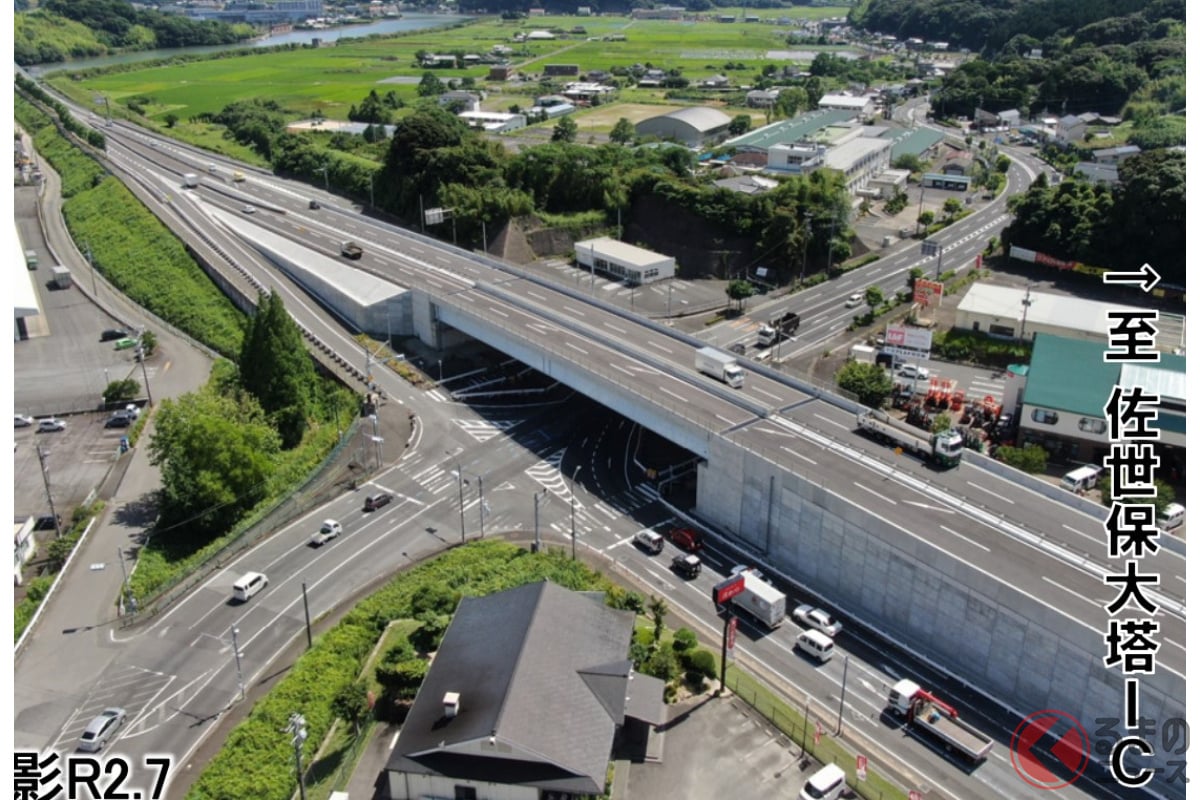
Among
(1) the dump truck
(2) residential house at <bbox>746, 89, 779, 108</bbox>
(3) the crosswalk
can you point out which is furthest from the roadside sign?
(2) residential house at <bbox>746, 89, 779, 108</bbox>

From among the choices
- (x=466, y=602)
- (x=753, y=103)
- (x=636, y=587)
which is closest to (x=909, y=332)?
(x=636, y=587)

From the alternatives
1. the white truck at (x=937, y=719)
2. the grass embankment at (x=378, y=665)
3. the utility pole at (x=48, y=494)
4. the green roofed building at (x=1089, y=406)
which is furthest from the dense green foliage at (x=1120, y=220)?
the utility pole at (x=48, y=494)

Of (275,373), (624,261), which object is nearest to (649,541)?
(275,373)

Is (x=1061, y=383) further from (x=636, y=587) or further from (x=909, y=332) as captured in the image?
(x=636, y=587)

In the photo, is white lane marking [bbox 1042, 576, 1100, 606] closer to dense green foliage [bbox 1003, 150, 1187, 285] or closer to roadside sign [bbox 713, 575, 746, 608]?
roadside sign [bbox 713, 575, 746, 608]

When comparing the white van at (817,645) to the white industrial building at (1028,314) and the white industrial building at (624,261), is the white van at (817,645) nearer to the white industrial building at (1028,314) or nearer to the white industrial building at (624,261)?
the white industrial building at (1028,314)

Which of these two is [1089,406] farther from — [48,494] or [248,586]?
[48,494]
